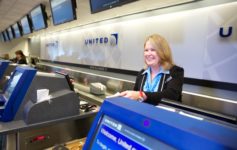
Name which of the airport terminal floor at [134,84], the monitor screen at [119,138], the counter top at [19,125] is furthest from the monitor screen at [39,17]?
the monitor screen at [119,138]

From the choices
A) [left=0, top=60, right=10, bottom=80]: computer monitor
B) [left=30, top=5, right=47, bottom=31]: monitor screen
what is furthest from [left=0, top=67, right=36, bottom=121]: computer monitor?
[left=30, top=5, right=47, bottom=31]: monitor screen

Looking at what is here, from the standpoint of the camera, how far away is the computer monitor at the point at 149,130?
0.42 metres

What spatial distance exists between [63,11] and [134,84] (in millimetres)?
1548

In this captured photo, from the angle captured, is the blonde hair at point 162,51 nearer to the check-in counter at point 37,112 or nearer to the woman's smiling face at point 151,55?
the woman's smiling face at point 151,55

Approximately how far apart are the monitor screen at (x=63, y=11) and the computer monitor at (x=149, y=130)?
2.59 metres

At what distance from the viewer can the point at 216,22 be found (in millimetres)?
3156

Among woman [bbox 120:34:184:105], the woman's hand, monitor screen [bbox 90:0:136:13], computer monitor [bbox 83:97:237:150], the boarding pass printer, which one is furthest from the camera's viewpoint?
monitor screen [bbox 90:0:136:13]

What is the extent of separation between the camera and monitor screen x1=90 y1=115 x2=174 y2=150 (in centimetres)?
50

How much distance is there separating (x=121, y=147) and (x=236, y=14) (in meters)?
3.04

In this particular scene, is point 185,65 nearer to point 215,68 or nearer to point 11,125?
point 215,68

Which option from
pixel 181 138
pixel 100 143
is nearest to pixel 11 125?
pixel 100 143

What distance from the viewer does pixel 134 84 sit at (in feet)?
10.7

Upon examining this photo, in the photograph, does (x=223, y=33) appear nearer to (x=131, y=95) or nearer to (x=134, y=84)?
(x=134, y=84)

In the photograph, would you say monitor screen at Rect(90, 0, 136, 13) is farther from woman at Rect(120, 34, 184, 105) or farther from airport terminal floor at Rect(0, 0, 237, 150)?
woman at Rect(120, 34, 184, 105)
